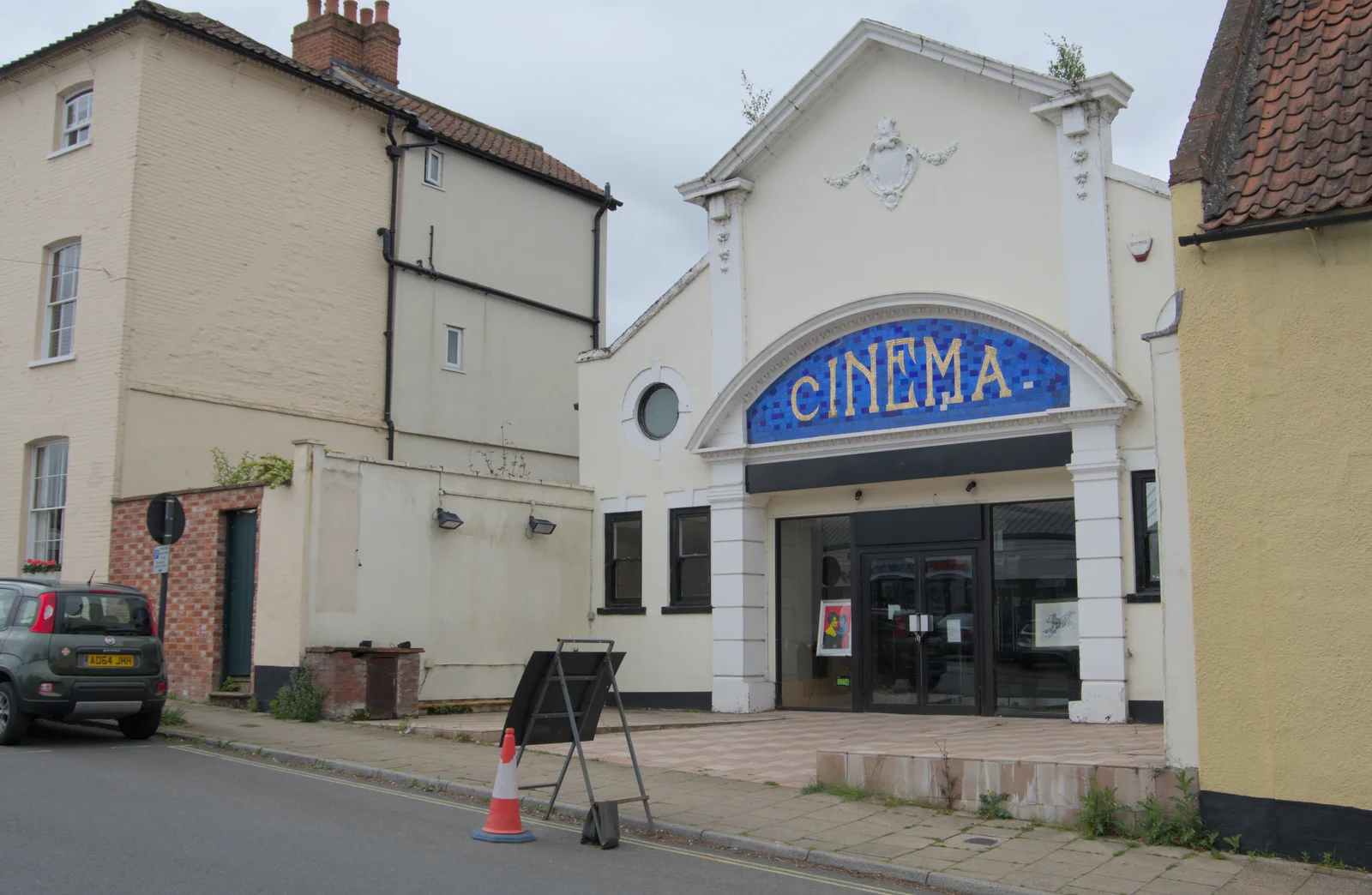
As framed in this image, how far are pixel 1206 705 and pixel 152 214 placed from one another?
57.9 ft

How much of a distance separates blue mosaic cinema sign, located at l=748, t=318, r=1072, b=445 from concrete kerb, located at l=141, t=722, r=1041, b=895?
819 centimetres

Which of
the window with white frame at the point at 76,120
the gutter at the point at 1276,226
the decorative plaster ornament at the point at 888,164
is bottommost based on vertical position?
the gutter at the point at 1276,226

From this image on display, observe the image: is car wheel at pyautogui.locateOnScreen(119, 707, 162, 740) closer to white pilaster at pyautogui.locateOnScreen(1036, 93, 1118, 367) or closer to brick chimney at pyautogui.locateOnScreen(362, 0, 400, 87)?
white pilaster at pyautogui.locateOnScreen(1036, 93, 1118, 367)

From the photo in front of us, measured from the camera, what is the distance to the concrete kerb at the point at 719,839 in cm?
773

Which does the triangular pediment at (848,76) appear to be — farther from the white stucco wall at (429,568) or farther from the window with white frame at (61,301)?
the window with white frame at (61,301)

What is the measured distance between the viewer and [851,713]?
17031mm

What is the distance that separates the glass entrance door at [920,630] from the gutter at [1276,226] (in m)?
7.83

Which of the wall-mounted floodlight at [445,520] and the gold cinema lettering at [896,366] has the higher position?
the gold cinema lettering at [896,366]

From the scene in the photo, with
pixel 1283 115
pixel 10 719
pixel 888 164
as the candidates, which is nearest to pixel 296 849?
pixel 10 719

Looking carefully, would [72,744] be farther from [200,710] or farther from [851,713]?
[851,713]

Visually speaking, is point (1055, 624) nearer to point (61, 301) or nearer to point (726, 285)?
point (726, 285)

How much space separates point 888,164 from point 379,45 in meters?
13.9

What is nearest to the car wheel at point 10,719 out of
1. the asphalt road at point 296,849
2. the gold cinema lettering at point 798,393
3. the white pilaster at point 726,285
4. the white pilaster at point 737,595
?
the asphalt road at point 296,849

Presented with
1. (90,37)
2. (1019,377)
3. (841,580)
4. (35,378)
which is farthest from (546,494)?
(90,37)
